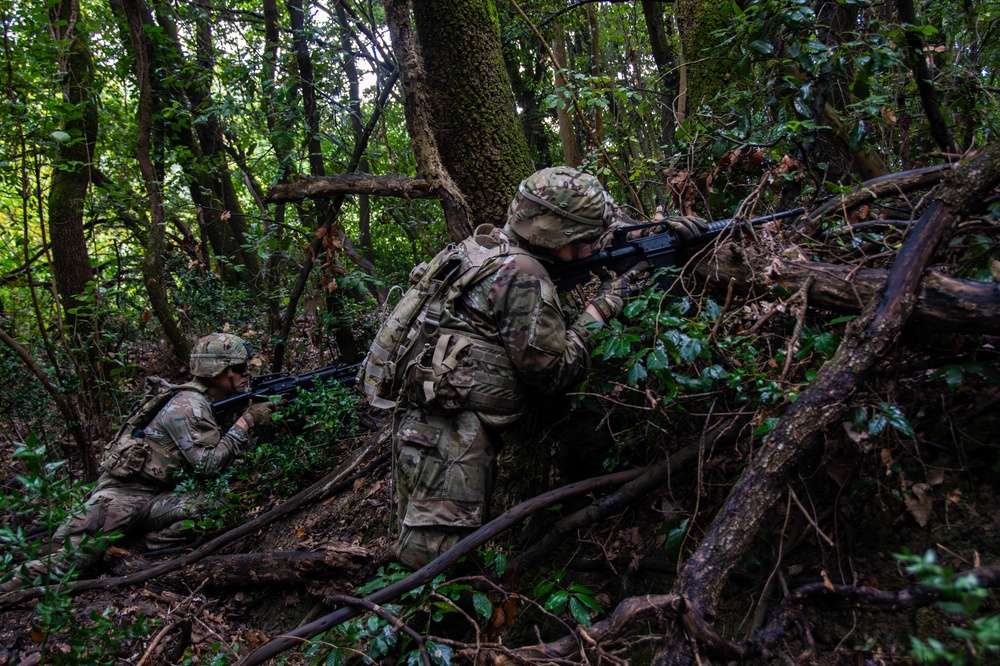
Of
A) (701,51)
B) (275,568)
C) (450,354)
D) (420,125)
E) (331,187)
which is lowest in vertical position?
(275,568)

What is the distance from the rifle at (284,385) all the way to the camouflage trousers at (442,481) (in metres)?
2.32

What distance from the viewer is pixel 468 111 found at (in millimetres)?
4395

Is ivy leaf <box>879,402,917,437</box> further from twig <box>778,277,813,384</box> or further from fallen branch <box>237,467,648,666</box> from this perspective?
fallen branch <box>237,467,648,666</box>

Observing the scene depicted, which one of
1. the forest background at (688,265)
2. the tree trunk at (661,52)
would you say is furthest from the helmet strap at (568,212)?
the tree trunk at (661,52)

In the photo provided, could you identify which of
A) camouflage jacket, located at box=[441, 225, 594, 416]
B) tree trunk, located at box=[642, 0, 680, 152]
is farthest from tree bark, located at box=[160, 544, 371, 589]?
tree trunk, located at box=[642, 0, 680, 152]

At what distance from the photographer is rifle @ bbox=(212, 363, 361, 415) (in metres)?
5.58

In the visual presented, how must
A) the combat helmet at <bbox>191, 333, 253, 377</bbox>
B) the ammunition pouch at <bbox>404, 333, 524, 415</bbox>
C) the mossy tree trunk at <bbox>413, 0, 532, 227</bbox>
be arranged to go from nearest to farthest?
1. the ammunition pouch at <bbox>404, 333, 524, 415</bbox>
2. the mossy tree trunk at <bbox>413, 0, 532, 227</bbox>
3. the combat helmet at <bbox>191, 333, 253, 377</bbox>

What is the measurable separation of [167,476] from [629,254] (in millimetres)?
4290

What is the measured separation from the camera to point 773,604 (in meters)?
2.41

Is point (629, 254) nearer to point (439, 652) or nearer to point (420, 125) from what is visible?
point (420, 125)

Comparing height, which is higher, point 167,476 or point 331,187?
point 331,187

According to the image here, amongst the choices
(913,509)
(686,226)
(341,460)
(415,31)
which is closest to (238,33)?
(415,31)

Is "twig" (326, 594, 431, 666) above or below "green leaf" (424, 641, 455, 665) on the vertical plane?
above

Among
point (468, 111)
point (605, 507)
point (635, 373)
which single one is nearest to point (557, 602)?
point (605, 507)
